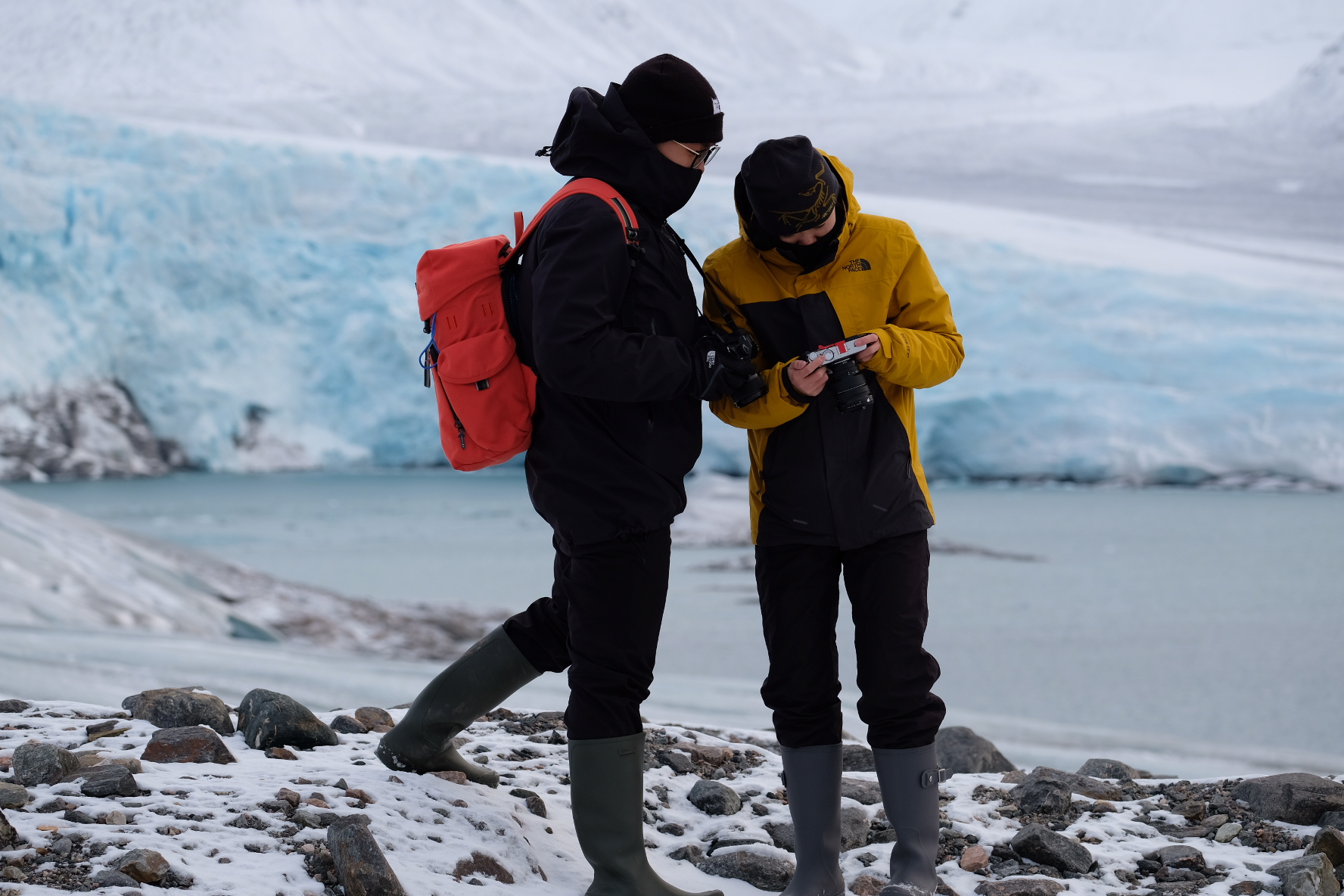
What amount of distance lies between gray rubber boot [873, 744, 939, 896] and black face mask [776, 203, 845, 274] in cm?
74

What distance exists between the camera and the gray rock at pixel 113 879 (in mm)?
1416

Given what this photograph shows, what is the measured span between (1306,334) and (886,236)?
421 inches

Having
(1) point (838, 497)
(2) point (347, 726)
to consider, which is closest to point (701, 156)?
(1) point (838, 497)

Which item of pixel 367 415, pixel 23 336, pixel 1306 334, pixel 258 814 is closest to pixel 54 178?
pixel 23 336

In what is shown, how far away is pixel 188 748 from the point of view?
196cm

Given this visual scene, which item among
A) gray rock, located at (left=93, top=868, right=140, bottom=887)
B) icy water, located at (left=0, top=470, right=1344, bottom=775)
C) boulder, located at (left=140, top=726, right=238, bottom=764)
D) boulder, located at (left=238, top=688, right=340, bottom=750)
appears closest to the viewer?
gray rock, located at (left=93, top=868, right=140, bottom=887)

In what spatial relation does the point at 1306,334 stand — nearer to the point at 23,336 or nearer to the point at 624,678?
the point at 624,678

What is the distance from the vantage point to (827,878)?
1743 millimetres

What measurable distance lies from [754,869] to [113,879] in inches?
37.7

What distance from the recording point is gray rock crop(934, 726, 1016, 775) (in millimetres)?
2713

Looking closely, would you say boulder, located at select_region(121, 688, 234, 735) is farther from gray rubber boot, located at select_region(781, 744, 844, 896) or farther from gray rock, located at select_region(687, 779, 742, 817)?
gray rubber boot, located at select_region(781, 744, 844, 896)

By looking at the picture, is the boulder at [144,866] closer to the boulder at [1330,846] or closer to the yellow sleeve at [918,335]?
the yellow sleeve at [918,335]

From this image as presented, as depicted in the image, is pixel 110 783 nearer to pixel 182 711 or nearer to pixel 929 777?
pixel 182 711

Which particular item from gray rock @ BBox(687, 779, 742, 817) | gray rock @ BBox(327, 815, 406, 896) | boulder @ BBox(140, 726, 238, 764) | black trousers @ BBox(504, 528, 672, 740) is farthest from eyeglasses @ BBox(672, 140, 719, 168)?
boulder @ BBox(140, 726, 238, 764)
